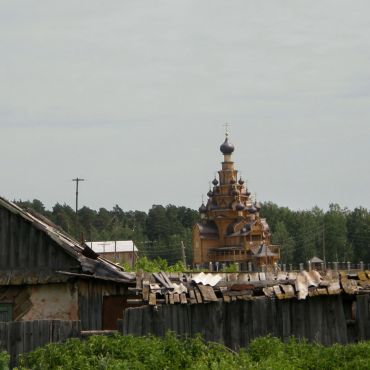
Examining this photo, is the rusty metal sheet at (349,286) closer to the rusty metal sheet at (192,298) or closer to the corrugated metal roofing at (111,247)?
the rusty metal sheet at (192,298)

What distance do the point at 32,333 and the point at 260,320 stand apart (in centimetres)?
416

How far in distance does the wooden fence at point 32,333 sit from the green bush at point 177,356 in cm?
212

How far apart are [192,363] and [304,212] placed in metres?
151

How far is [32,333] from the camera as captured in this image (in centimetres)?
1639

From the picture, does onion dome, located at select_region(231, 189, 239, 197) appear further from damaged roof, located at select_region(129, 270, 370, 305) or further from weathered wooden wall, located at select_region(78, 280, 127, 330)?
damaged roof, located at select_region(129, 270, 370, 305)

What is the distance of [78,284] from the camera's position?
20.1 meters

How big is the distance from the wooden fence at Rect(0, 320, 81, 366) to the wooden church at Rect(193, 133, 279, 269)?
310 ft

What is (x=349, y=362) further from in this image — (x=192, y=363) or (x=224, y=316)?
(x=224, y=316)

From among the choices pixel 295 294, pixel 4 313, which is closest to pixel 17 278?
pixel 4 313

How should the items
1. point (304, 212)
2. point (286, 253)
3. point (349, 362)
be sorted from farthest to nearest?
1. point (304, 212)
2. point (286, 253)
3. point (349, 362)

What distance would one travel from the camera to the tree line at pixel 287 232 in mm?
142750

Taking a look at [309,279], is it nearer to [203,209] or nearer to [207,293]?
[207,293]

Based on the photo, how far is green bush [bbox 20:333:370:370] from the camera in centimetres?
1279

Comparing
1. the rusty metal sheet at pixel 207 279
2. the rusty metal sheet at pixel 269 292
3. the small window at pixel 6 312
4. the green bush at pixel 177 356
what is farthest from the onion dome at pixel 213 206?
the green bush at pixel 177 356
